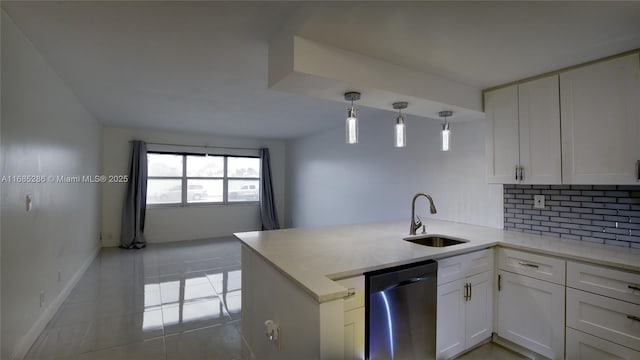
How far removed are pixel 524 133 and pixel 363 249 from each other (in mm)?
1693

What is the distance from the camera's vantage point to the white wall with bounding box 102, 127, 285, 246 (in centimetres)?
573

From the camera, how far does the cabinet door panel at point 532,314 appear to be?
6.45 ft

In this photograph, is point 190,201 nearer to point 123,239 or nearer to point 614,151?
point 123,239

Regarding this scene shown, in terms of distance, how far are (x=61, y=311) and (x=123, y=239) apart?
3.02 meters

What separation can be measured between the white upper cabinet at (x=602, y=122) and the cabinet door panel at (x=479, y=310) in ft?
3.26

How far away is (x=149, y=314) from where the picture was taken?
288cm

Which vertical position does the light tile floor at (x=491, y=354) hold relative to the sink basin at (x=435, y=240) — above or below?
below

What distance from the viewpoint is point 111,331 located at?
2.56 m

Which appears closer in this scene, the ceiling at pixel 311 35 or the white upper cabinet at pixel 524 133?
the ceiling at pixel 311 35

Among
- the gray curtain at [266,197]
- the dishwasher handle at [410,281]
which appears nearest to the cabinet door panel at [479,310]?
the dishwasher handle at [410,281]

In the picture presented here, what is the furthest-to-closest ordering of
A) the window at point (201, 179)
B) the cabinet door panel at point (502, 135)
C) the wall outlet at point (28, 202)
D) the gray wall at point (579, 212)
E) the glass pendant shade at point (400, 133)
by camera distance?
the window at point (201, 179) → the cabinet door panel at point (502, 135) → the glass pendant shade at point (400, 133) → the wall outlet at point (28, 202) → the gray wall at point (579, 212)

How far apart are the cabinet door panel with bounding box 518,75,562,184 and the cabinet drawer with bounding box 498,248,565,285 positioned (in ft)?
2.03

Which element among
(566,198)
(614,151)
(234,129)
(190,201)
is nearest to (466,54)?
(614,151)

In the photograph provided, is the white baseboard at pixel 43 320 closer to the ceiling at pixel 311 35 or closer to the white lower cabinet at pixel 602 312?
the ceiling at pixel 311 35
